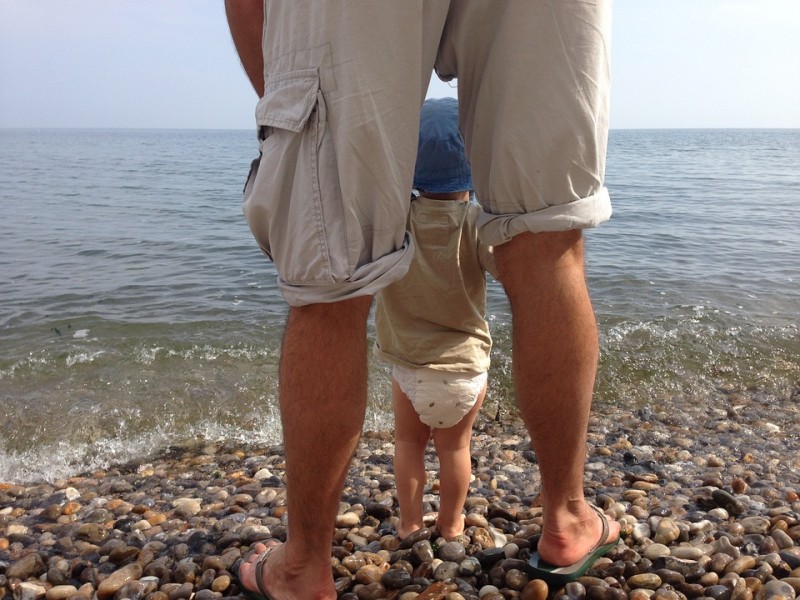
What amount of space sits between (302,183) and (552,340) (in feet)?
2.40

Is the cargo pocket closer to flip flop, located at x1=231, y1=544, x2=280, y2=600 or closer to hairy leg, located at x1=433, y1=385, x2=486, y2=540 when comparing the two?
flip flop, located at x1=231, y1=544, x2=280, y2=600

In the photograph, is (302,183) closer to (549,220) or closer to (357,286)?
(357,286)

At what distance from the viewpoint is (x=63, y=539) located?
270cm

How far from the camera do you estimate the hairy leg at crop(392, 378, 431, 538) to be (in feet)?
8.07

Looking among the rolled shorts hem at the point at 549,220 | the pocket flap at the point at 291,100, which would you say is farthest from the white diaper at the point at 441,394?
the pocket flap at the point at 291,100

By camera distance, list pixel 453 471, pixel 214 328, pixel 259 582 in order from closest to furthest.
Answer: pixel 259 582 < pixel 453 471 < pixel 214 328

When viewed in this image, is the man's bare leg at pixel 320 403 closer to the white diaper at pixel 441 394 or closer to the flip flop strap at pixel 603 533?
the white diaper at pixel 441 394

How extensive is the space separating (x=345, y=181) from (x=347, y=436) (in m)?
0.60

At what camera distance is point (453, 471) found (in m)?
2.46

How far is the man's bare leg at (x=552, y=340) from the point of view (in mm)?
1783

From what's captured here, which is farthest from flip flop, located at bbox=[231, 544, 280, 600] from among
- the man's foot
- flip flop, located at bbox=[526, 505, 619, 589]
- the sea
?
the sea

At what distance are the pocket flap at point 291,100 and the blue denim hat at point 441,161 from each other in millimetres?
816

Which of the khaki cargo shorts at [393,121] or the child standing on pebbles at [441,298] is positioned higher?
the khaki cargo shorts at [393,121]

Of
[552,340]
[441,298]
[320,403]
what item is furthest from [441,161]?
[320,403]
